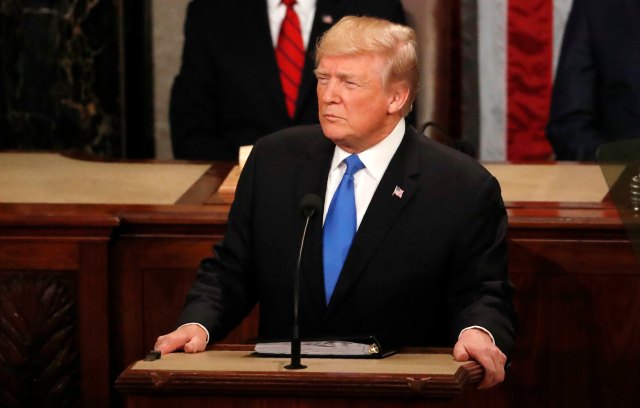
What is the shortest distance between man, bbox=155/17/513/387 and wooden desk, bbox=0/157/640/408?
538 millimetres

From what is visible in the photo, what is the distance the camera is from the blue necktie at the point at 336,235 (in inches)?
129

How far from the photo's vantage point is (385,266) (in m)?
3.27

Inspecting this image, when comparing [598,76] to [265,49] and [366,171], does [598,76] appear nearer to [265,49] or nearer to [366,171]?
[265,49]

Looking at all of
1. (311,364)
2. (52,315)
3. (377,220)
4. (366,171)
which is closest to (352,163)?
(366,171)

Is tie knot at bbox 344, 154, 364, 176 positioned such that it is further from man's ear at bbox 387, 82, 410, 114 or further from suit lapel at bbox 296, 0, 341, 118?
suit lapel at bbox 296, 0, 341, 118

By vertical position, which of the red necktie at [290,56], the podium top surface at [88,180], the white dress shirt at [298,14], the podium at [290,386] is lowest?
the podium at [290,386]

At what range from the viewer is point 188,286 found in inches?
155

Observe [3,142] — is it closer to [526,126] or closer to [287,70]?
[287,70]

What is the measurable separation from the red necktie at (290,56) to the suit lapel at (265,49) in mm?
28

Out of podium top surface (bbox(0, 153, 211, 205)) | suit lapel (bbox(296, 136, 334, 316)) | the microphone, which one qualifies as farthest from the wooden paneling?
the microphone

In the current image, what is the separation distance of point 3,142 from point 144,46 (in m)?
0.80

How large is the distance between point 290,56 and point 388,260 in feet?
7.39

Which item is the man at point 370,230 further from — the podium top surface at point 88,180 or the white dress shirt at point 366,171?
the podium top surface at point 88,180

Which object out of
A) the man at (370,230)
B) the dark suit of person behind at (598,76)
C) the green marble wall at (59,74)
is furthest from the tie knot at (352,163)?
the green marble wall at (59,74)
